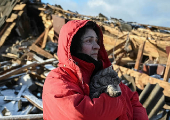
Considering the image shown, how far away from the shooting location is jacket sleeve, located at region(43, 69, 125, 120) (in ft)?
3.63

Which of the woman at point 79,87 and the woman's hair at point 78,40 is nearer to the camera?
the woman at point 79,87

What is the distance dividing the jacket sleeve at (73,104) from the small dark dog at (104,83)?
3.9 inches

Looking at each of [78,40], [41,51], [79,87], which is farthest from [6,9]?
[79,87]

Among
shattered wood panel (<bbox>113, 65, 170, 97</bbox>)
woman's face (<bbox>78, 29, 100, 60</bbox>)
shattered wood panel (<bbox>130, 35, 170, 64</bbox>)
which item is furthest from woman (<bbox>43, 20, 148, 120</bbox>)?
shattered wood panel (<bbox>130, 35, 170, 64</bbox>)

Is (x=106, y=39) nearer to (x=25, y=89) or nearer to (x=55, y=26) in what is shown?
(x=55, y=26)

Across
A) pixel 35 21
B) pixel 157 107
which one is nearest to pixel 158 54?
pixel 157 107

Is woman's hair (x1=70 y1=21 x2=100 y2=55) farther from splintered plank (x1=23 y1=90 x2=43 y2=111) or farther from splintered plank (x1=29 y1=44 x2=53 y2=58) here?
splintered plank (x1=29 y1=44 x2=53 y2=58)

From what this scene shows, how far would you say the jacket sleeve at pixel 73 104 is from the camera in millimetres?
1107

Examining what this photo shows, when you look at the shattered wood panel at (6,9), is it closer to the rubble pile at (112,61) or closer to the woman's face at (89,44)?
the rubble pile at (112,61)

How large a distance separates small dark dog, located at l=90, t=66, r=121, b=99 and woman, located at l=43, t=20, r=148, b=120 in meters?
0.06

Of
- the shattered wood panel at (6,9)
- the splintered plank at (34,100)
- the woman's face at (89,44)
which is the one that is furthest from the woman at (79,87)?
the shattered wood panel at (6,9)

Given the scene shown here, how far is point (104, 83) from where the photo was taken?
4.64 feet

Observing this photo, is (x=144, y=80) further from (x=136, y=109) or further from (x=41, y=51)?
(x=41, y=51)

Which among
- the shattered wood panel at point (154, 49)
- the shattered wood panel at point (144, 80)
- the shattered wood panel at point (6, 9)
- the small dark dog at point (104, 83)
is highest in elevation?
the shattered wood panel at point (6, 9)
